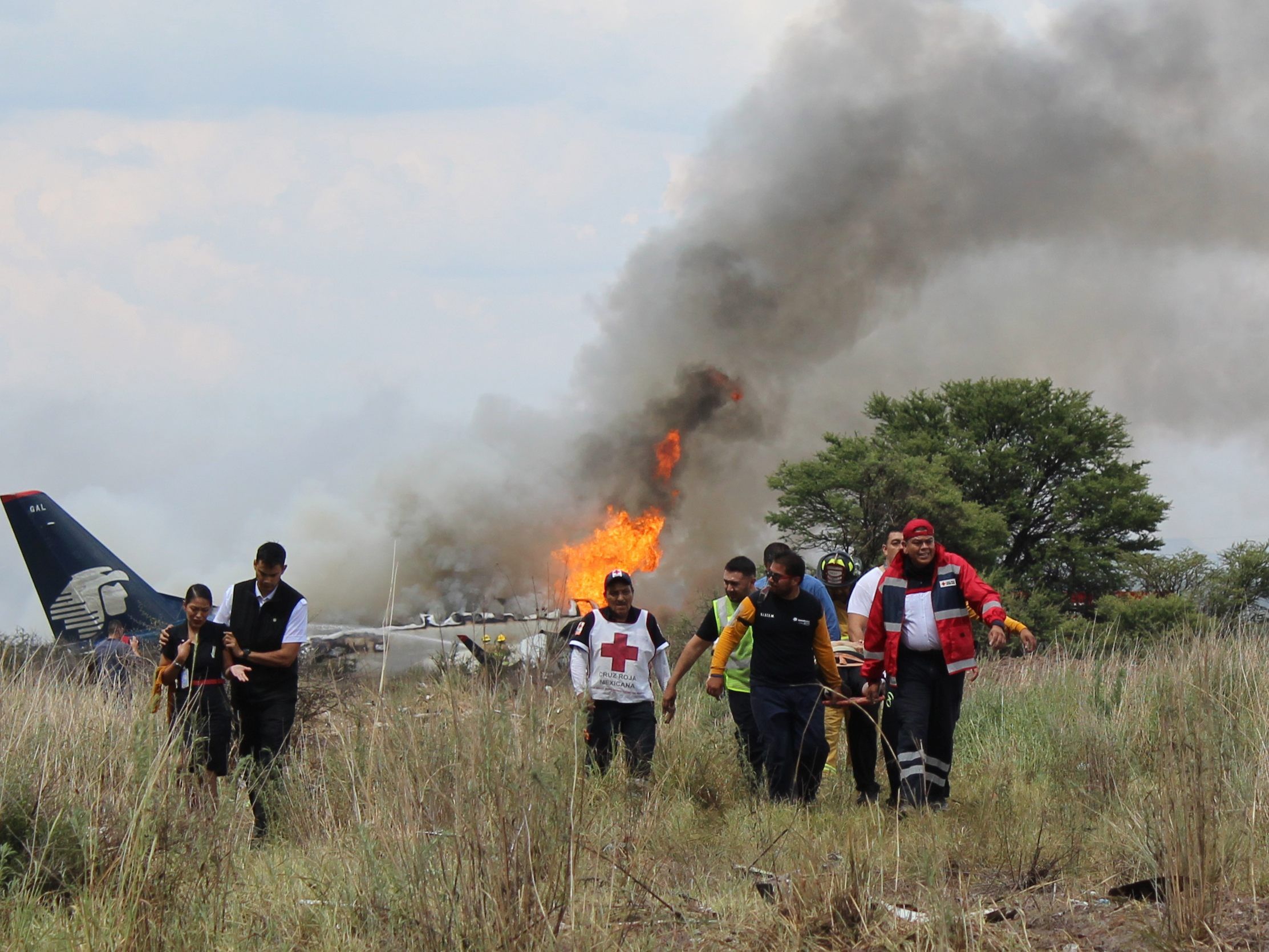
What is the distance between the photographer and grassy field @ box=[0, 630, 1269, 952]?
3938mm

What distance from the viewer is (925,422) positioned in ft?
144

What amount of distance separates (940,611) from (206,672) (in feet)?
13.9

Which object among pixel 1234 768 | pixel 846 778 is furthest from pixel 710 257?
pixel 1234 768

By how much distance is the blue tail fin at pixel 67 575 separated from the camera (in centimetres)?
2128

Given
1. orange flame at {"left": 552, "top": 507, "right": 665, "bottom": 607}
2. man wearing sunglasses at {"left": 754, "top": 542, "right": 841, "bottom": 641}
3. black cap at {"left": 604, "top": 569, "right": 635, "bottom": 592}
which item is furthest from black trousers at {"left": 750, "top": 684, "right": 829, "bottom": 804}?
orange flame at {"left": 552, "top": 507, "right": 665, "bottom": 607}

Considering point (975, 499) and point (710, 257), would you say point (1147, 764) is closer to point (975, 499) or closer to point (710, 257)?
point (710, 257)

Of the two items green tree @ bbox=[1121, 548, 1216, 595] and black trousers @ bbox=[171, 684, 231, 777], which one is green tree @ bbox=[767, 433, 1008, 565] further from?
black trousers @ bbox=[171, 684, 231, 777]

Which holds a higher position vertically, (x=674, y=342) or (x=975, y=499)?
(x=674, y=342)

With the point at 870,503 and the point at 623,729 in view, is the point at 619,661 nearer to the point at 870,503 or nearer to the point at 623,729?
the point at 623,729

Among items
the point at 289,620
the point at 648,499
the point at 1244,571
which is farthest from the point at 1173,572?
the point at 289,620

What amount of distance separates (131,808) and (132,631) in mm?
17373

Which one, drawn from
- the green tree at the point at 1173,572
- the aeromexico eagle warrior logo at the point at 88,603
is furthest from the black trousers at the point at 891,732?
the green tree at the point at 1173,572

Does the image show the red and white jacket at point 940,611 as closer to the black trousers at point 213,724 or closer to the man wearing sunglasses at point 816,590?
the man wearing sunglasses at point 816,590

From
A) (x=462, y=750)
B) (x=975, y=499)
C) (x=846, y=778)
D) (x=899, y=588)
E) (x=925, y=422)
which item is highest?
(x=925, y=422)
